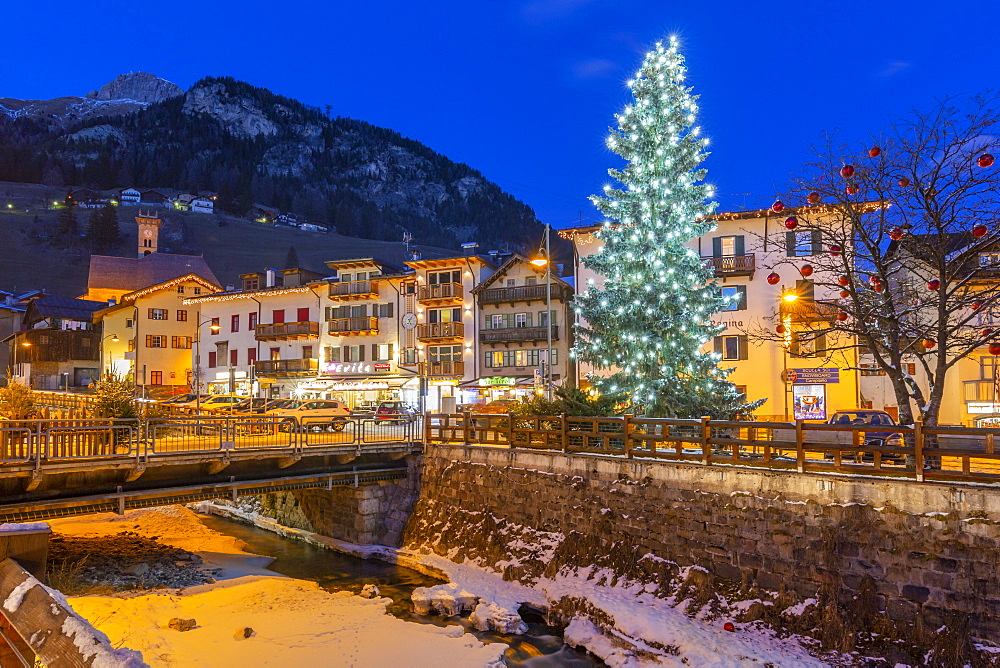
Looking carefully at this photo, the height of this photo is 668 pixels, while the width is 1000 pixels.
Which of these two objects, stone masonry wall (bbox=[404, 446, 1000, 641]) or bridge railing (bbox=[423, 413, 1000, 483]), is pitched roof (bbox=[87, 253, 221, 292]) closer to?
stone masonry wall (bbox=[404, 446, 1000, 641])

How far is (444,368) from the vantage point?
4841 centimetres

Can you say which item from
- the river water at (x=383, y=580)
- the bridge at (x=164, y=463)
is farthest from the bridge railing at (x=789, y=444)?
the river water at (x=383, y=580)

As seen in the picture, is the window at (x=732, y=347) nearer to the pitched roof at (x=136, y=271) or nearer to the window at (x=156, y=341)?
the window at (x=156, y=341)

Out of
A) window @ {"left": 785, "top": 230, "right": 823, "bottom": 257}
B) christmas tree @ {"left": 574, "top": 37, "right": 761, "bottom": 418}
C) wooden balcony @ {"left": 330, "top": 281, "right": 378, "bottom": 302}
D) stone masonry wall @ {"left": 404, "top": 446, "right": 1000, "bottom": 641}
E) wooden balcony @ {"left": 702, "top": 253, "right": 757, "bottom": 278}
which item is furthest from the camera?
wooden balcony @ {"left": 330, "top": 281, "right": 378, "bottom": 302}

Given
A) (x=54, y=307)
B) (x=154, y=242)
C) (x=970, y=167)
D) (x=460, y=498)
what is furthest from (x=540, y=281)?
(x=154, y=242)

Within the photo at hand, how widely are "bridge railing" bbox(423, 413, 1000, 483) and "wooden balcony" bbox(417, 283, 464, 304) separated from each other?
22912mm

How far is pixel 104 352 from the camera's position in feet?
226

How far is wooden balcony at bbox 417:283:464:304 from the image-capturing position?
48.2 meters

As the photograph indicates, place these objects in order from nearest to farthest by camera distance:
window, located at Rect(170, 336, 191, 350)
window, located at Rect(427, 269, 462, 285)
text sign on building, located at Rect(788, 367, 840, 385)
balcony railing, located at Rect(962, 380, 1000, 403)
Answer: balcony railing, located at Rect(962, 380, 1000, 403) < text sign on building, located at Rect(788, 367, 840, 385) < window, located at Rect(427, 269, 462, 285) < window, located at Rect(170, 336, 191, 350)

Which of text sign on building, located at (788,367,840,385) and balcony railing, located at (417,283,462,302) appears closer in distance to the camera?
text sign on building, located at (788,367,840,385)

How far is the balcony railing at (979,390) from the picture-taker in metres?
31.9

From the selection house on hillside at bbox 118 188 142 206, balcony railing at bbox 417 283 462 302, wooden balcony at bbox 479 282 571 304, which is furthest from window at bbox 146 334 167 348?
house on hillside at bbox 118 188 142 206

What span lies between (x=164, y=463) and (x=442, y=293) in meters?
31.7

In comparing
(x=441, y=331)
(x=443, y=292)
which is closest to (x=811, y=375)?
(x=441, y=331)
